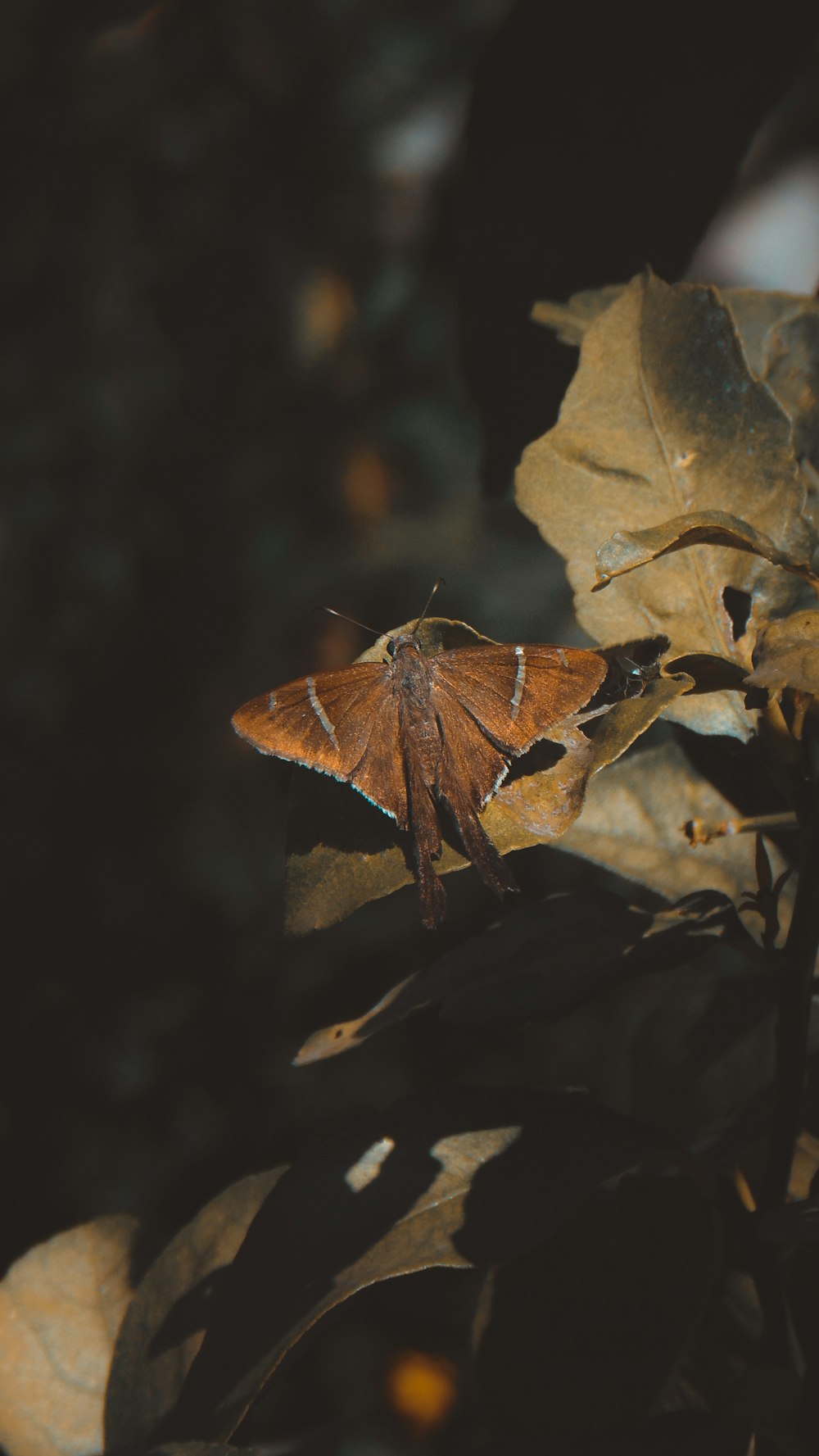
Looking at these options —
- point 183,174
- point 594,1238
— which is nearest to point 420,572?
point 183,174

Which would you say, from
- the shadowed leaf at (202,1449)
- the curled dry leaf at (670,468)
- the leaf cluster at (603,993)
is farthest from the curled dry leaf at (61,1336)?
the curled dry leaf at (670,468)

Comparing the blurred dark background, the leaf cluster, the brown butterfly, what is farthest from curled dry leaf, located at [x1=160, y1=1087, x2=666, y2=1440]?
the blurred dark background

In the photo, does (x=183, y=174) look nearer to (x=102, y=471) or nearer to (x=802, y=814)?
(x=102, y=471)

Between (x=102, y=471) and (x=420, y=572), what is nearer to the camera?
(x=420, y=572)

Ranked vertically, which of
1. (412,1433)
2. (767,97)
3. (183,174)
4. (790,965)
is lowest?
(412,1433)

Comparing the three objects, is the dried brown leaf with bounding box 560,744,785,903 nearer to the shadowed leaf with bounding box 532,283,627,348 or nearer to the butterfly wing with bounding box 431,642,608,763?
the butterfly wing with bounding box 431,642,608,763

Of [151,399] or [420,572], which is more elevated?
[151,399]

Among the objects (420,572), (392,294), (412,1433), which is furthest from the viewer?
(392,294)
